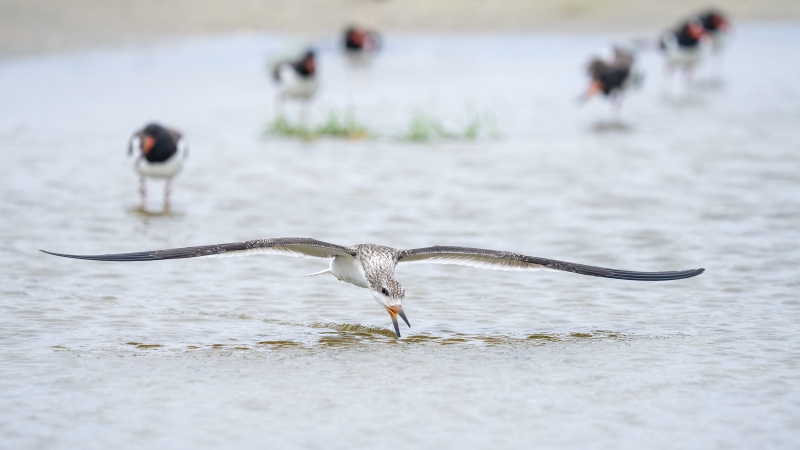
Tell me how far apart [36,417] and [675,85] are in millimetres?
17548

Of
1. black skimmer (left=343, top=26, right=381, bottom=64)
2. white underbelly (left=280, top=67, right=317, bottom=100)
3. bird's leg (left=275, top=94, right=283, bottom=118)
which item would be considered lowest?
bird's leg (left=275, top=94, right=283, bottom=118)

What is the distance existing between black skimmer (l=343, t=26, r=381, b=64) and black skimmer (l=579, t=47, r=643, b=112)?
500 centimetres

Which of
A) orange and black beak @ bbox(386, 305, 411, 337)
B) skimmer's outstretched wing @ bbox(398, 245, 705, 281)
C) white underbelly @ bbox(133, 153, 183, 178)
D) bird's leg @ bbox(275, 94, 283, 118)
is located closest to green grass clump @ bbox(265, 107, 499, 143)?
bird's leg @ bbox(275, 94, 283, 118)

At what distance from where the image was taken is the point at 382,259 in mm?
6980

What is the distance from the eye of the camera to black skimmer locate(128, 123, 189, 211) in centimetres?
1043

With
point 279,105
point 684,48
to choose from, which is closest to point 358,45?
point 279,105

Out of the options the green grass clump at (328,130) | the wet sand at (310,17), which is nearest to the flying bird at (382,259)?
the green grass clump at (328,130)

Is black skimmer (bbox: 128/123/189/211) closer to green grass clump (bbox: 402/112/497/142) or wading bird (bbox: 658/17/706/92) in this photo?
green grass clump (bbox: 402/112/497/142)

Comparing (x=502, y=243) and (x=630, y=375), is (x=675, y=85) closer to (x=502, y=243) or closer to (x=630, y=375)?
(x=502, y=243)

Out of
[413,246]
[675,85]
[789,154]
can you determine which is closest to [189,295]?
[413,246]

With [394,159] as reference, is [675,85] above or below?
above

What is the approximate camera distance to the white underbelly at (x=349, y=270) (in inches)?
277

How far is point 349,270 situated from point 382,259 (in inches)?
11.0

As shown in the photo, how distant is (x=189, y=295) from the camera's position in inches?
308
